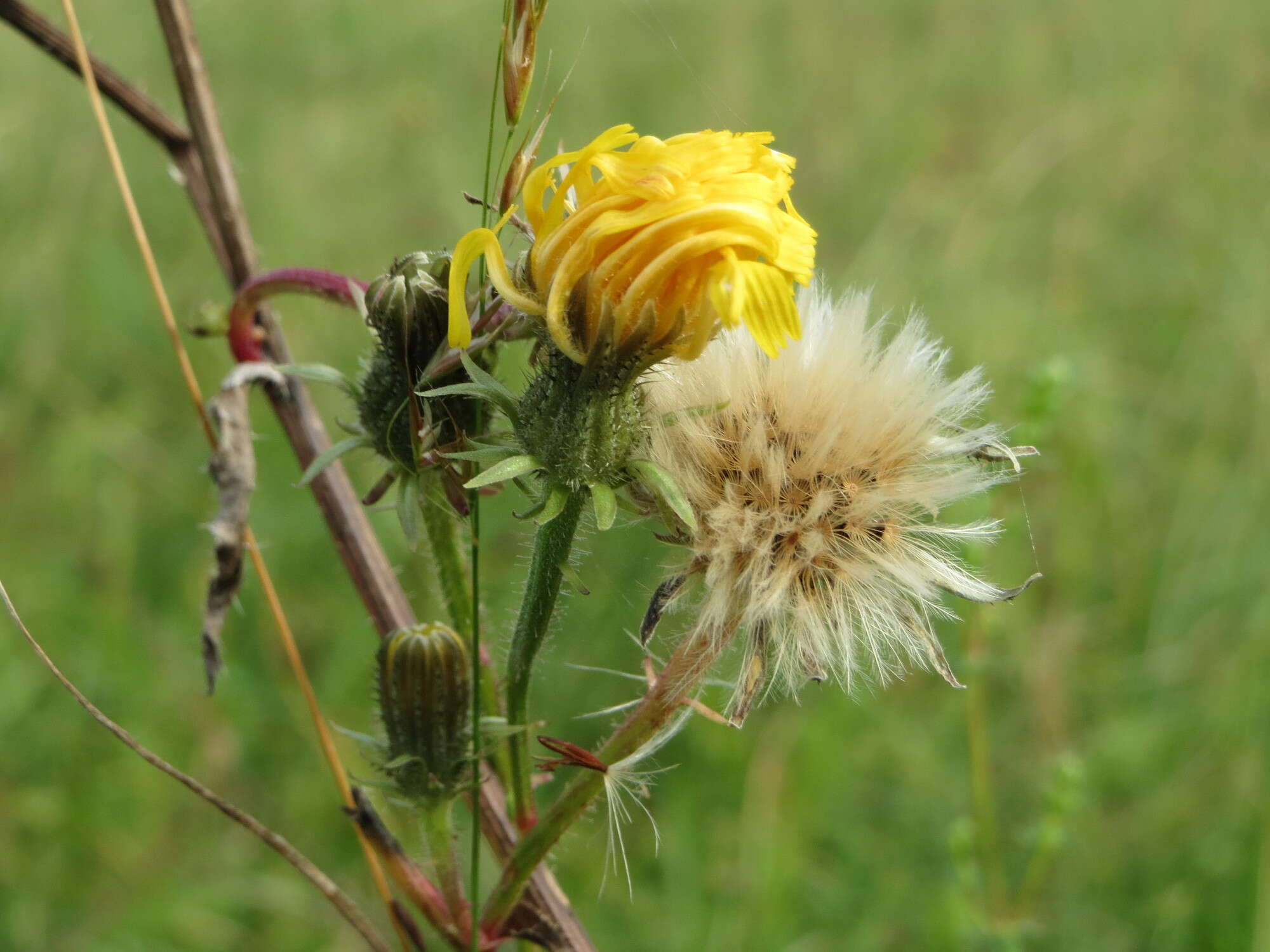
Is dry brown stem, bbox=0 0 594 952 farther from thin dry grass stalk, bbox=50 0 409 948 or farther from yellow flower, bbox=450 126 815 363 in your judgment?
yellow flower, bbox=450 126 815 363

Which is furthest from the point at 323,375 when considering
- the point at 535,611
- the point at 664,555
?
the point at 664,555

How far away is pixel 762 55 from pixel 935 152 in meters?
1.74

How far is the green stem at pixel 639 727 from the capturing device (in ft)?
4.50

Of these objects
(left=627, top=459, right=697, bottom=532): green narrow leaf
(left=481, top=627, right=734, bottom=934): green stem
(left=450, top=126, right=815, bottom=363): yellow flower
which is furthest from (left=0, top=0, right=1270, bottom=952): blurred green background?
(left=481, top=627, right=734, bottom=934): green stem

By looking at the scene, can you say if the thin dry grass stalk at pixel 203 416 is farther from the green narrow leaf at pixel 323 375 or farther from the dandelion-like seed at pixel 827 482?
the dandelion-like seed at pixel 827 482

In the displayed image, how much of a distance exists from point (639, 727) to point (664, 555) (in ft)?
8.40

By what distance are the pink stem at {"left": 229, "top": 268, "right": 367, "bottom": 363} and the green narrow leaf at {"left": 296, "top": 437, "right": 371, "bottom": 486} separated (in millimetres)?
222

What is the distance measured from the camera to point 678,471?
141 centimetres

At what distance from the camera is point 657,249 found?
3.99 ft

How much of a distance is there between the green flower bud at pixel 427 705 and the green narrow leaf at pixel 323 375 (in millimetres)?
368

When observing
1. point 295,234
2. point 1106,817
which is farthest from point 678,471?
point 295,234

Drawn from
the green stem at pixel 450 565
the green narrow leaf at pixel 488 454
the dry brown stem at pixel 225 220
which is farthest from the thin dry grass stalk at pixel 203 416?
the green narrow leaf at pixel 488 454

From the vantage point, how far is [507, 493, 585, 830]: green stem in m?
1.37

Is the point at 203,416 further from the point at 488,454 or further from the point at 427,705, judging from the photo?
the point at 488,454
